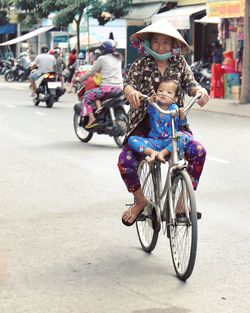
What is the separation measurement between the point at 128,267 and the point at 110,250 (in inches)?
22.2

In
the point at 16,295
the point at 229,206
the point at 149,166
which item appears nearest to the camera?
the point at 16,295

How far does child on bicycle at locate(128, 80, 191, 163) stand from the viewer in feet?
19.6

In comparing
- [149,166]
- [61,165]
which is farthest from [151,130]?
[61,165]

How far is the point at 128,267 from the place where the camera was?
6094 mm

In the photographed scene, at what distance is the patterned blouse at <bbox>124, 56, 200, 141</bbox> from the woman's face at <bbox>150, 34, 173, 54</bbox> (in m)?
0.08

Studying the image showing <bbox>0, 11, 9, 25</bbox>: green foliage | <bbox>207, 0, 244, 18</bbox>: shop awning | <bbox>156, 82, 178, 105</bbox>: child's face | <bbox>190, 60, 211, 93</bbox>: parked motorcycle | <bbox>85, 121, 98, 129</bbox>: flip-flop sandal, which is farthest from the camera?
<bbox>0, 11, 9, 25</bbox>: green foliage

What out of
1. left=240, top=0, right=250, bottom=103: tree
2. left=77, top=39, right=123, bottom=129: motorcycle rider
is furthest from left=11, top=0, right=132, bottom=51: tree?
left=77, top=39, right=123, bottom=129: motorcycle rider

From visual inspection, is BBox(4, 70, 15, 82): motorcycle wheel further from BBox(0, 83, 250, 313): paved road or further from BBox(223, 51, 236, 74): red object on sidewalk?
BBox(0, 83, 250, 313): paved road

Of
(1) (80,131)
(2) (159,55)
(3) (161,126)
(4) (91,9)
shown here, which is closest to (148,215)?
(3) (161,126)

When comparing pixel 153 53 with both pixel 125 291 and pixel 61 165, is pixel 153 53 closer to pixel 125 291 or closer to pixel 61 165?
pixel 125 291

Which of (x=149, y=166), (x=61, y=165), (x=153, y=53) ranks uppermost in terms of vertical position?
→ (x=153, y=53)

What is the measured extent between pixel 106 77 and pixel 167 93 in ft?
24.7

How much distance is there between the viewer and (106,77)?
13.5 metres

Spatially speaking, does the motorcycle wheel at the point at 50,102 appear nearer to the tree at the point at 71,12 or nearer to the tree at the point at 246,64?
the tree at the point at 246,64
